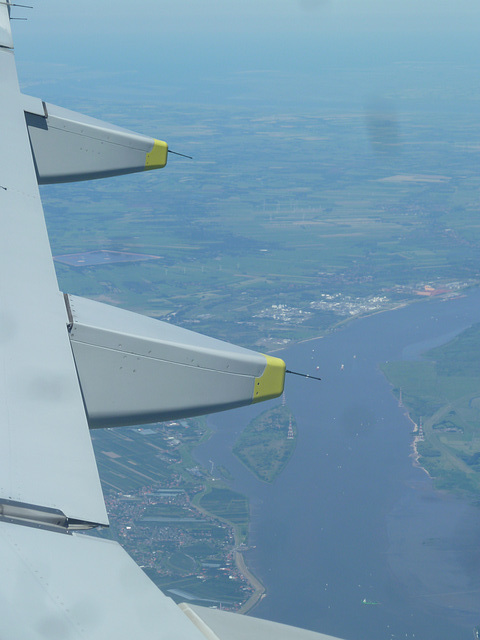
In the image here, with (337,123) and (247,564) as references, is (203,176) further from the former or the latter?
(247,564)

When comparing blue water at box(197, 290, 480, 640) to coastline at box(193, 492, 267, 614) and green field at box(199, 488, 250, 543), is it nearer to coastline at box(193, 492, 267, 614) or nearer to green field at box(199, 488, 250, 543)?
coastline at box(193, 492, 267, 614)

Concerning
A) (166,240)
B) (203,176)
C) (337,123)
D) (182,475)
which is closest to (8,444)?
(182,475)

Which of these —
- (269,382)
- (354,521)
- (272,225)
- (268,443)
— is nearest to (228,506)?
(354,521)

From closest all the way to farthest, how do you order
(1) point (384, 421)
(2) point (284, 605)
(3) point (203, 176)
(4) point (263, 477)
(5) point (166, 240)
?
1. (2) point (284, 605)
2. (4) point (263, 477)
3. (1) point (384, 421)
4. (5) point (166, 240)
5. (3) point (203, 176)

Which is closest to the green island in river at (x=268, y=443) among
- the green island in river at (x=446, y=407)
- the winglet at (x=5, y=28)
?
the green island in river at (x=446, y=407)

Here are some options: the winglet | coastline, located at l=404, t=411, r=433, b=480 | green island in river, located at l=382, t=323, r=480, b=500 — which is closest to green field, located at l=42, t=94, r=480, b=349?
green island in river, located at l=382, t=323, r=480, b=500
